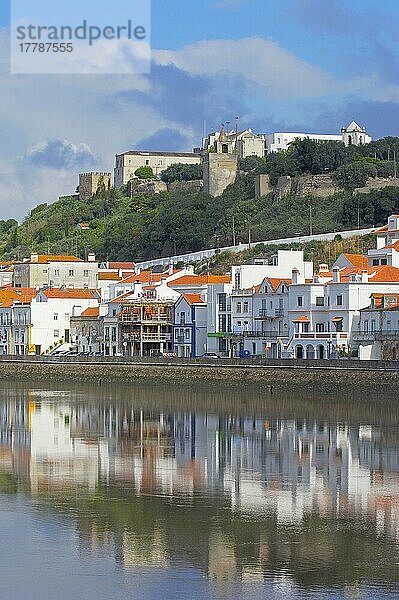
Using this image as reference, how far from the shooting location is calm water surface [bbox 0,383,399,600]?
18.0m

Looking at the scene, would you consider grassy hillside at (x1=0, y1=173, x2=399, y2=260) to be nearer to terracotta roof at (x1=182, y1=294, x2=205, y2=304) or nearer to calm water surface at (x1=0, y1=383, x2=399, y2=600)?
terracotta roof at (x1=182, y1=294, x2=205, y2=304)

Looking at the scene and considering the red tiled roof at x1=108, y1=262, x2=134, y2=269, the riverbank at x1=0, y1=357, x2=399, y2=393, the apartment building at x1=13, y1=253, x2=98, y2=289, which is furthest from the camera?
the red tiled roof at x1=108, y1=262, x2=134, y2=269

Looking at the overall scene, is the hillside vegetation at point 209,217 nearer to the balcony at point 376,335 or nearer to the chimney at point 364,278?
the chimney at point 364,278

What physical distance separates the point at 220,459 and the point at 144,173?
353ft

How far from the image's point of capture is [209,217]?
332 ft

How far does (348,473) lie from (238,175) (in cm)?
9195

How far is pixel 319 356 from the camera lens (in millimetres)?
54875

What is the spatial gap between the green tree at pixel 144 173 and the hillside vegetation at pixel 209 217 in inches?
161

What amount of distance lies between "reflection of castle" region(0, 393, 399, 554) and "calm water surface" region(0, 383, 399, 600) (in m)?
0.05

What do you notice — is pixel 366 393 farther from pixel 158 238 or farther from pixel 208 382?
pixel 158 238

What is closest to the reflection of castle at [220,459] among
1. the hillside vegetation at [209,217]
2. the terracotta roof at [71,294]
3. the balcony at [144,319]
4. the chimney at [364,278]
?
the chimney at [364,278]

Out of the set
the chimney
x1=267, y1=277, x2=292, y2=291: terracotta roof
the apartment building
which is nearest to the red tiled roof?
the apartment building

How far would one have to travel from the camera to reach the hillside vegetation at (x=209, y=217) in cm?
9094

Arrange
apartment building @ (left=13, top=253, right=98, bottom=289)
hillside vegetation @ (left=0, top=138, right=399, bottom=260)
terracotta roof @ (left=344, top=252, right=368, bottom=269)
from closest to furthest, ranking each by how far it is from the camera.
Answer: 1. terracotta roof @ (left=344, top=252, right=368, bottom=269)
2. apartment building @ (left=13, top=253, right=98, bottom=289)
3. hillside vegetation @ (left=0, top=138, right=399, bottom=260)
